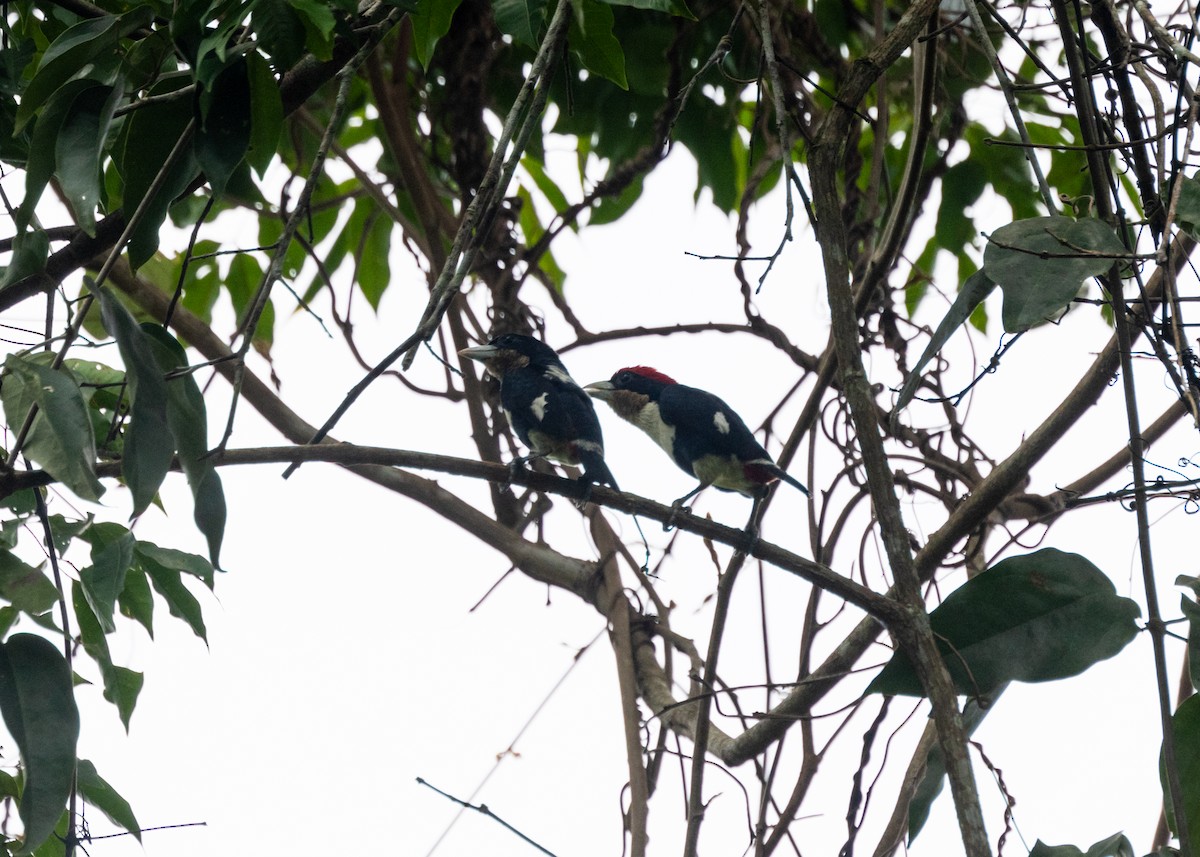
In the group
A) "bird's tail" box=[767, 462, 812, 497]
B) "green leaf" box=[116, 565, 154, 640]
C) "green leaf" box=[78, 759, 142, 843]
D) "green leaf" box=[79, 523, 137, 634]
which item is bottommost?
"green leaf" box=[78, 759, 142, 843]

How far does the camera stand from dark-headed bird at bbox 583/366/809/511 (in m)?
2.87

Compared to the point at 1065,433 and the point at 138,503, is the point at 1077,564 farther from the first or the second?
the point at 138,503

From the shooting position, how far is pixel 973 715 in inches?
64.0

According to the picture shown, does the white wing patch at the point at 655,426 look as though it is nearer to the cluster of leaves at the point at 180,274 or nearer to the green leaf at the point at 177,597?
the cluster of leaves at the point at 180,274

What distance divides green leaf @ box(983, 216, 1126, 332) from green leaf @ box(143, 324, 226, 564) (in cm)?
88

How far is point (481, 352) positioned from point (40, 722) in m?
2.02

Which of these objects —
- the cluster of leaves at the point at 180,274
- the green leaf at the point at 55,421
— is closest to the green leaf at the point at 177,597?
the cluster of leaves at the point at 180,274

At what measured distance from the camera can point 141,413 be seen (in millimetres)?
1324

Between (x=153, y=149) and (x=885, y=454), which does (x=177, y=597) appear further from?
(x=885, y=454)

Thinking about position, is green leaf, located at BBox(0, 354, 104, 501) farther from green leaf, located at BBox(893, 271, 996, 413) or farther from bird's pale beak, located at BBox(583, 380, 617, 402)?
bird's pale beak, located at BBox(583, 380, 617, 402)

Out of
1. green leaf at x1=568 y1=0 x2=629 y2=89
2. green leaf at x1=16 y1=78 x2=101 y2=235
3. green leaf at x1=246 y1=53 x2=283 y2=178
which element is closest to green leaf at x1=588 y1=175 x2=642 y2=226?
green leaf at x1=568 y1=0 x2=629 y2=89

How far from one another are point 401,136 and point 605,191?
59 centimetres

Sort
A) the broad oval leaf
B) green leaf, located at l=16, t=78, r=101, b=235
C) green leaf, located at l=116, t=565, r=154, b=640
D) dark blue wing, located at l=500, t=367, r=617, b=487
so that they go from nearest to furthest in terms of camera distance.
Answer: the broad oval leaf < green leaf, located at l=16, t=78, r=101, b=235 < green leaf, located at l=116, t=565, r=154, b=640 < dark blue wing, located at l=500, t=367, r=617, b=487

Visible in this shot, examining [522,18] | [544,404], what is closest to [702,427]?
[544,404]
